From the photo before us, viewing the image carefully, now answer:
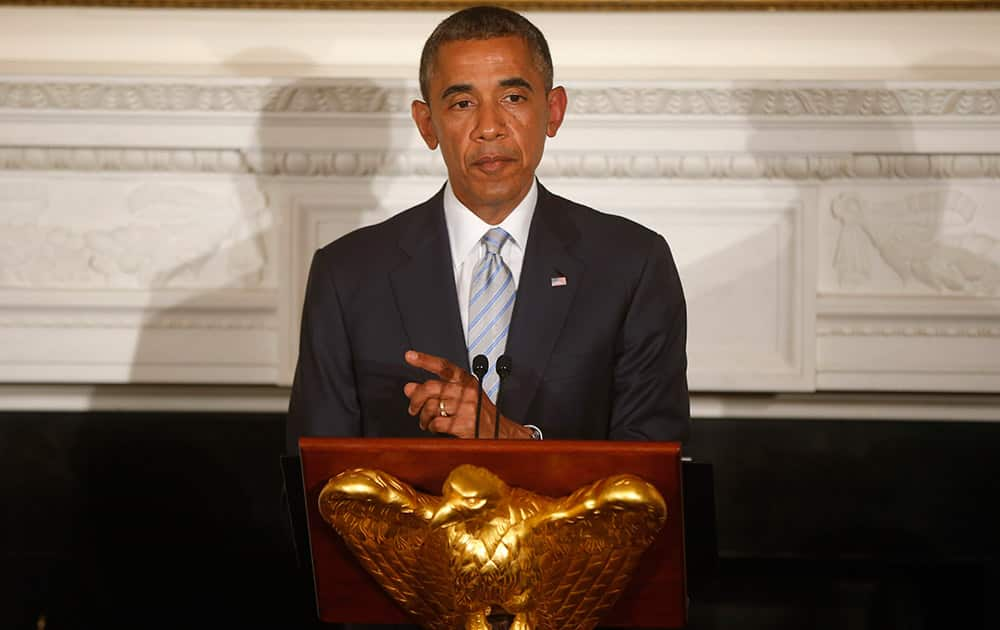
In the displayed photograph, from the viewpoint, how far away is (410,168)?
2717mm

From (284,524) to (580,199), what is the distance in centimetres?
97

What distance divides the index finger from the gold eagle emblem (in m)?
0.22

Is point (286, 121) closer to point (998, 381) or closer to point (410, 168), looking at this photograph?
point (410, 168)

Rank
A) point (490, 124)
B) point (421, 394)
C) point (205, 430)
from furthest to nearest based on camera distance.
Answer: point (205, 430), point (490, 124), point (421, 394)

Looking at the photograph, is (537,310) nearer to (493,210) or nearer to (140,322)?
(493,210)

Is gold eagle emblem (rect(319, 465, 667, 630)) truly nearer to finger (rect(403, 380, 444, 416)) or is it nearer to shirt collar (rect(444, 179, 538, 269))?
finger (rect(403, 380, 444, 416))

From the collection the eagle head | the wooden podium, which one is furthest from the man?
the eagle head

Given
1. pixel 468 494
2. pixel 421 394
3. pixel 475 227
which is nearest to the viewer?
pixel 468 494

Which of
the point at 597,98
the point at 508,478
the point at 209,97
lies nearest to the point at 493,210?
the point at 508,478

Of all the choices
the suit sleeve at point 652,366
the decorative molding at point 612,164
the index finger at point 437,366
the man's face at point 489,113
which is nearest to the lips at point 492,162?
the man's face at point 489,113

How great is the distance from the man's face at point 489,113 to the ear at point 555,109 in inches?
2.7

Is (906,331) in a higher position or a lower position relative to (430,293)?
lower

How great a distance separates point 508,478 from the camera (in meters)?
1.50

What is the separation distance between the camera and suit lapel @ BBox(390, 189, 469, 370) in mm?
1987
